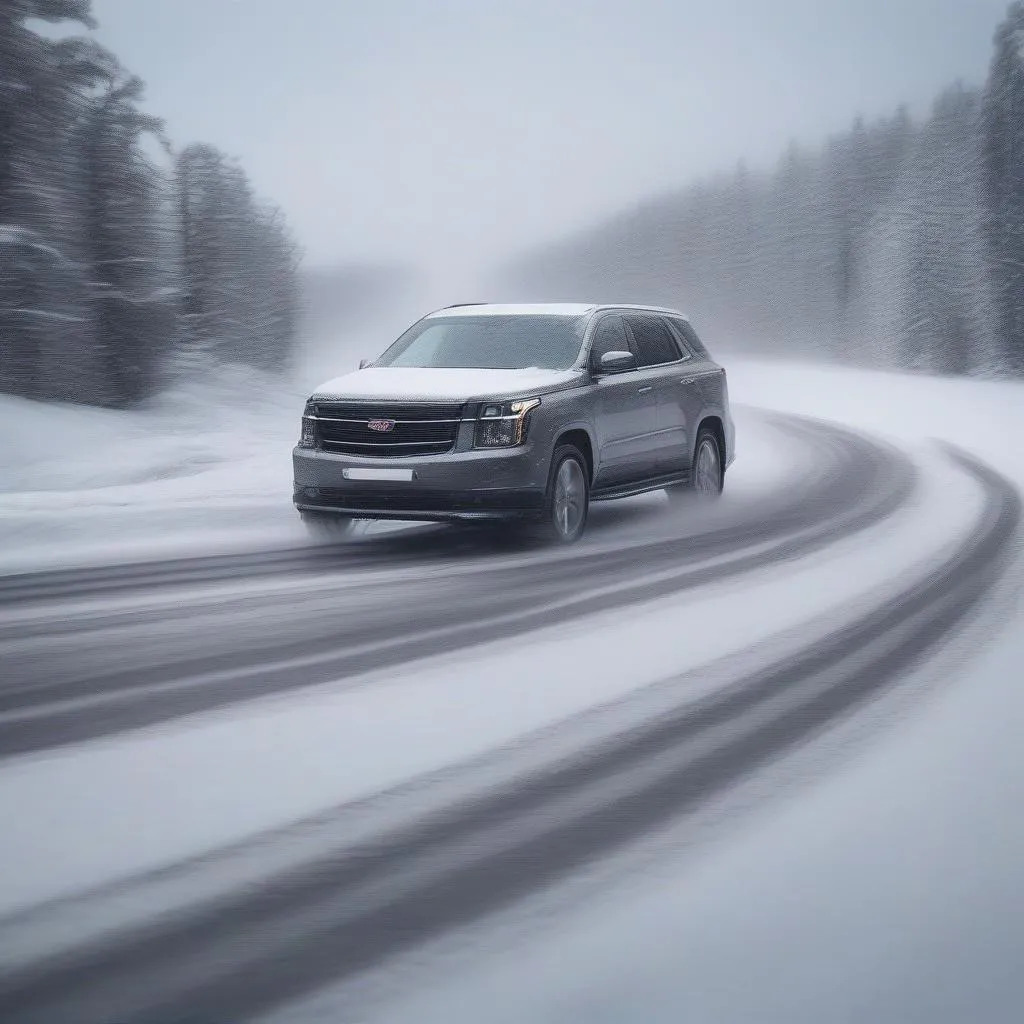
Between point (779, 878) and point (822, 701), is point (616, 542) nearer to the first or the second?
point (822, 701)

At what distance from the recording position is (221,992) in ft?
10.3

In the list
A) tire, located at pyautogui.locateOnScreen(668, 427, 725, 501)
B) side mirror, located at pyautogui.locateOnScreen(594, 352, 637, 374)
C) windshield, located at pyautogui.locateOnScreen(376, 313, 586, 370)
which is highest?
windshield, located at pyautogui.locateOnScreen(376, 313, 586, 370)

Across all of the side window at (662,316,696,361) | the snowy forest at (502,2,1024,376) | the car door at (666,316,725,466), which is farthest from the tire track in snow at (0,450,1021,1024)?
the snowy forest at (502,2,1024,376)

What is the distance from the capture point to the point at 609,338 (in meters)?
12.5

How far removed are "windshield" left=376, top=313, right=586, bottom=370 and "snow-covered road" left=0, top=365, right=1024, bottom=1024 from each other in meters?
1.77

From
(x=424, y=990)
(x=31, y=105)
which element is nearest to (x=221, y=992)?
(x=424, y=990)

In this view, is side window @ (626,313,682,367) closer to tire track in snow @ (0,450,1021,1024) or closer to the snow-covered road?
the snow-covered road

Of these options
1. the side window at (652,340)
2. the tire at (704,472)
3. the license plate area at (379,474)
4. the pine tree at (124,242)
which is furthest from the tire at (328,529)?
the pine tree at (124,242)

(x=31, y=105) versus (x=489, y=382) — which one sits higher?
(x=31, y=105)

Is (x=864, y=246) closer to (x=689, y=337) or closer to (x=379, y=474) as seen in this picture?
(x=689, y=337)

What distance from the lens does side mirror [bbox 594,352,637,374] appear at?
1166cm

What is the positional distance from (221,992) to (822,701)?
10.9ft

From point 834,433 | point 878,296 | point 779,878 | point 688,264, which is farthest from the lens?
point 688,264

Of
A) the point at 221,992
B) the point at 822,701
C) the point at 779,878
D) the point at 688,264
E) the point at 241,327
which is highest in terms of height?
the point at 221,992
